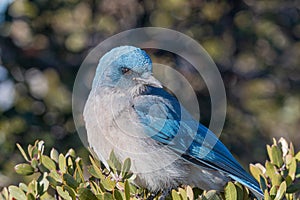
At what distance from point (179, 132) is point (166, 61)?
6.99 ft

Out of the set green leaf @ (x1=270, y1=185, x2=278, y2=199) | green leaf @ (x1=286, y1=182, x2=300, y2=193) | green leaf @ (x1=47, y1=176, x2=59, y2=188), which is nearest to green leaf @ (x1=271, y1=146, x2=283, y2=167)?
green leaf @ (x1=286, y1=182, x2=300, y2=193)

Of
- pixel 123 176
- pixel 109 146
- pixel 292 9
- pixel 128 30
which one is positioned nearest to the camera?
pixel 123 176

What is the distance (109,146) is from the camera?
13.5ft

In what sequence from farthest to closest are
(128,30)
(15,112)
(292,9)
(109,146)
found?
(292,9) → (128,30) → (15,112) → (109,146)

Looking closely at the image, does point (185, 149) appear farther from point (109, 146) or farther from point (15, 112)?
point (15, 112)

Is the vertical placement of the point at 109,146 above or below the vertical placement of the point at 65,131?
above

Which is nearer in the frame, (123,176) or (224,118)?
(123,176)

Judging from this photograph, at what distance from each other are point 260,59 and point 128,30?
4.44 feet

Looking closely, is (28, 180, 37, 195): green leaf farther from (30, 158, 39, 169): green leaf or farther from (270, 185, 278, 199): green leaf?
(270, 185, 278, 199): green leaf

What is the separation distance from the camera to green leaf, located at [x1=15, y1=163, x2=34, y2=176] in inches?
137

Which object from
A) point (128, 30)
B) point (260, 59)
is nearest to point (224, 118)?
point (260, 59)

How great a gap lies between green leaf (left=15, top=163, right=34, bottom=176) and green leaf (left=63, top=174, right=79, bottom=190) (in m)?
0.31

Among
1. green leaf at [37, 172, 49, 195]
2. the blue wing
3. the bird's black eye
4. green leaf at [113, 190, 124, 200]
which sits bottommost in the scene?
the blue wing

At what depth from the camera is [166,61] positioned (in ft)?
21.1
